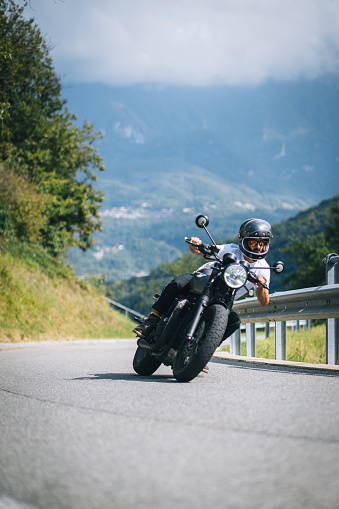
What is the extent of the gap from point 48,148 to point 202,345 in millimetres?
34796

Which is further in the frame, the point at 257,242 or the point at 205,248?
the point at 257,242

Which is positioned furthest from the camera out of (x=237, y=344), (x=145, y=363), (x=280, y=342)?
(x=237, y=344)

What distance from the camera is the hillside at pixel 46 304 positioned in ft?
81.2

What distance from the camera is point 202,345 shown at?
6926 millimetres

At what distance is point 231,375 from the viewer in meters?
8.18

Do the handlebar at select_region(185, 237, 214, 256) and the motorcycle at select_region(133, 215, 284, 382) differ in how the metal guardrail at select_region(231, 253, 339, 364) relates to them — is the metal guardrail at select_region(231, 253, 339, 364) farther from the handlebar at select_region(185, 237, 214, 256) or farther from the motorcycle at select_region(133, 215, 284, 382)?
the handlebar at select_region(185, 237, 214, 256)

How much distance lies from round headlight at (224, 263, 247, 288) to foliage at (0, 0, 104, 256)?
25.1 metres

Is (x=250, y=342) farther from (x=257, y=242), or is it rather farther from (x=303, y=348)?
(x=257, y=242)

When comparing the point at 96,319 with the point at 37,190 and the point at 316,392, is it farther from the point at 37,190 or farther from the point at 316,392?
the point at 316,392

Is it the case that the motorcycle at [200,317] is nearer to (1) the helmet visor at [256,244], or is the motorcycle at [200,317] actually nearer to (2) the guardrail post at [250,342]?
(1) the helmet visor at [256,244]

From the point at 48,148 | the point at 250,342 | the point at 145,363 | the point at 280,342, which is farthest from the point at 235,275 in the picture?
the point at 48,148

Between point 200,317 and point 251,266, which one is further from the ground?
point 251,266

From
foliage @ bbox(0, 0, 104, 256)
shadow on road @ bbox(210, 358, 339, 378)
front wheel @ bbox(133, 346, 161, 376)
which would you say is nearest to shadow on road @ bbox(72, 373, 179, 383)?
front wheel @ bbox(133, 346, 161, 376)

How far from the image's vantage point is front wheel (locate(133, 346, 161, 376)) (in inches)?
334
